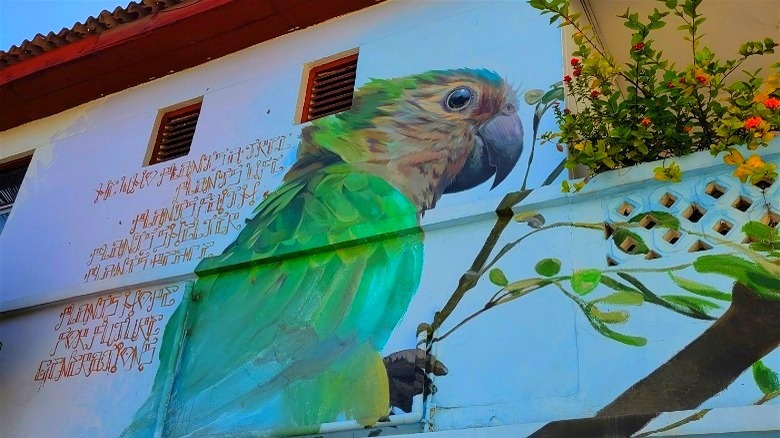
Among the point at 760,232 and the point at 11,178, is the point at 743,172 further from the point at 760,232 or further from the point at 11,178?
the point at 11,178

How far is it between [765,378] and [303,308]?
293cm

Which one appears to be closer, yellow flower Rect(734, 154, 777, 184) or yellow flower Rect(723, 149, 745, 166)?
yellow flower Rect(734, 154, 777, 184)

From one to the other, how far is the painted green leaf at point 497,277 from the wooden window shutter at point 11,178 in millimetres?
5636

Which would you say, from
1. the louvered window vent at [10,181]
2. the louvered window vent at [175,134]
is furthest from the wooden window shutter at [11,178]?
the louvered window vent at [175,134]

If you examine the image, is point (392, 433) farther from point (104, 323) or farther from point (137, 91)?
point (137, 91)

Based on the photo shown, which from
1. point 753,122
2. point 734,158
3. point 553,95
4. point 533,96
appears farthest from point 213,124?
point 753,122

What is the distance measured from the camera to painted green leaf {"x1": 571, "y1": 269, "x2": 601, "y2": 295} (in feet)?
15.2

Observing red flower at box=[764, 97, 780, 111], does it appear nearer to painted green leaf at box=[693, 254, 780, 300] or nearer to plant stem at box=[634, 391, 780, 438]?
painted green leaf at box=[693, 254, 780, 300]

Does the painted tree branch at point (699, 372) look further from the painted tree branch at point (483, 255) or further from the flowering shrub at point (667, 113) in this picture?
the painted tree branch at point (483, 255)

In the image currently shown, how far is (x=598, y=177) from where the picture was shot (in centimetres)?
489

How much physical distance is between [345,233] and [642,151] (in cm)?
208

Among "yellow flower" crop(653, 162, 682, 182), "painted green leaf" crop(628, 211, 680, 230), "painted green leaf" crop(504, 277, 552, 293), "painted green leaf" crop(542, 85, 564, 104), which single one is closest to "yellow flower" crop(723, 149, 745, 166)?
"yellow flower" crop(653, 162, 682, 182)

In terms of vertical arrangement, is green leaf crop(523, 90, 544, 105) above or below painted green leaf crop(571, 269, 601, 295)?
above

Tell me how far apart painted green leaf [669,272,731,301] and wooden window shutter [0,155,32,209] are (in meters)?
6.75
